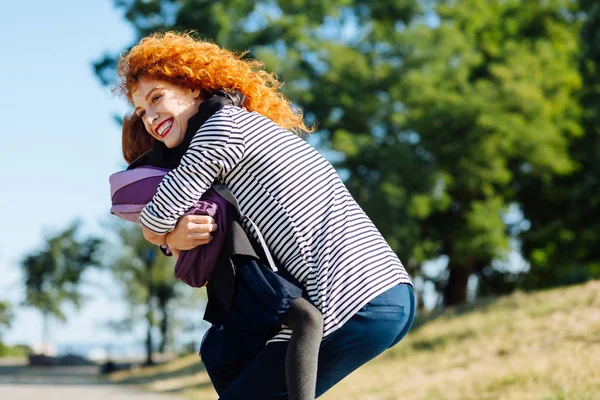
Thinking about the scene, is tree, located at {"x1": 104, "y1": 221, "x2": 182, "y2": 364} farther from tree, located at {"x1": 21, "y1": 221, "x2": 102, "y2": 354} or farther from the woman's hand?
the woman's hand

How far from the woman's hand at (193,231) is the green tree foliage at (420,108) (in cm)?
2155

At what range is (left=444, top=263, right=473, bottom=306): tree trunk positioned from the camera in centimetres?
3084

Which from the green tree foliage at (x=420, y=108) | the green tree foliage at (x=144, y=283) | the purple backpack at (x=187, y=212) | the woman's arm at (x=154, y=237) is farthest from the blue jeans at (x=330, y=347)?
the green tree foliage at (x=144, y=283)

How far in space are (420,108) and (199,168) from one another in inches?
989

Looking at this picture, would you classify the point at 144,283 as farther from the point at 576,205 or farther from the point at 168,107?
the point at 168,107

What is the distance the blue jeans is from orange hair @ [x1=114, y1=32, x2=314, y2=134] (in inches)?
29.1

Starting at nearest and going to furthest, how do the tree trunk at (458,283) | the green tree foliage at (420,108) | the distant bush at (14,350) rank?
the green tree foliage at (420,108) < the tree trunk at (458,283) < the distant bush at (14,350)

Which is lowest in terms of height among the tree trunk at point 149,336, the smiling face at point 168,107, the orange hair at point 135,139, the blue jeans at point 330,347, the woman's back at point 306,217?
the blue jeans at point 330,347

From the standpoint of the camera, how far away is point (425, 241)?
90.9ft

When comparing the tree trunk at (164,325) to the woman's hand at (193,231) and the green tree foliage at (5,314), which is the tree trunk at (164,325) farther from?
the woman's hand at (193,231)

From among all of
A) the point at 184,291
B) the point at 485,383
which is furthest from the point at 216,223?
the point at 184,291

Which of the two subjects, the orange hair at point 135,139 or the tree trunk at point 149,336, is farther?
the tree trunk at point 149,336

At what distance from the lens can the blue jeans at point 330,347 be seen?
2443 mm

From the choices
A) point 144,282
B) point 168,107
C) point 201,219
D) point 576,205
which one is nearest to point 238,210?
point 201,219
